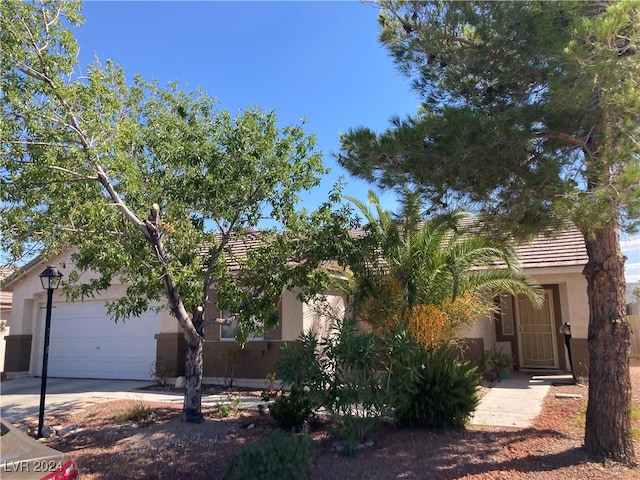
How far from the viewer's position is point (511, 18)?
20.7ft

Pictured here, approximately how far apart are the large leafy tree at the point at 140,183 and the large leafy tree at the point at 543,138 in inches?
69.5

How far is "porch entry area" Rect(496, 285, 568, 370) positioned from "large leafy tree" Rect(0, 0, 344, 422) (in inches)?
326

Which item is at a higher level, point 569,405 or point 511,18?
point 511,18

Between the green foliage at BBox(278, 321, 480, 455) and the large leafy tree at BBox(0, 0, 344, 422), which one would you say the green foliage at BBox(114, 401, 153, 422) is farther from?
the green foliage at BBox(278, 321, 480, 455)

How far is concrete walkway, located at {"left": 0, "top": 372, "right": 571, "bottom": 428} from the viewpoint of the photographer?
8714 mm

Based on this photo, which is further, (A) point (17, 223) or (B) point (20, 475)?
(A) point (17, 223)

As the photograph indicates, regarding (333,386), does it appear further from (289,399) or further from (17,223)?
(17,223)

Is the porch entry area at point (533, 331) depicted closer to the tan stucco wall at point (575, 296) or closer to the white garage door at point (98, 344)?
the tan stucco wall at point (575, 296)

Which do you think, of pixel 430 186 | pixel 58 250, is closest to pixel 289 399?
pixel 430 186

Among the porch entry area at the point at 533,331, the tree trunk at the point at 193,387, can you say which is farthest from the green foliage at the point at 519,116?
the porch entry area at the point at 533,331

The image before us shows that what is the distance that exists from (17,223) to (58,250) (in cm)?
96

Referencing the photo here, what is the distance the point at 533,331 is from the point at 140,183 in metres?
11.6

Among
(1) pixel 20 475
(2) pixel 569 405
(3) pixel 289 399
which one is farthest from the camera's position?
(2) pixel 569 405

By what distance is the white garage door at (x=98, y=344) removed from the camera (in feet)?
47.3
